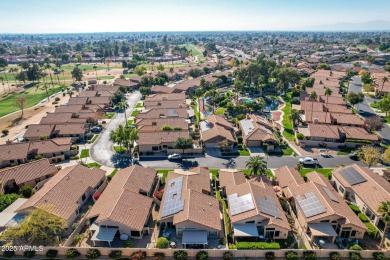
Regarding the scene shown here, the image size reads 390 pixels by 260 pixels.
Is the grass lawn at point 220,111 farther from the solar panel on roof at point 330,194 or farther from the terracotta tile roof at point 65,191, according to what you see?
the solar panel on roof at point 330,194

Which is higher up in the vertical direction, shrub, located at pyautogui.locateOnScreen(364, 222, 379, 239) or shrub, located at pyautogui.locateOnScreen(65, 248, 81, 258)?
shrub, located at pyautogui.locateOnScreen(65, 248, 81, 258)

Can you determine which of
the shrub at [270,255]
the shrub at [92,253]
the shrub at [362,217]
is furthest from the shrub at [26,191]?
the shrub at [362,217]

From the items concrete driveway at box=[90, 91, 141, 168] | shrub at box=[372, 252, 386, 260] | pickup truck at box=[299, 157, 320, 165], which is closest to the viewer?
shrub at box=[372, 252, 386, 260]

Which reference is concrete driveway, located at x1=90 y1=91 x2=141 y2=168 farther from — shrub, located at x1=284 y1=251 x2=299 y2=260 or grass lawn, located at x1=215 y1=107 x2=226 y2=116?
shrub, located at x1=284 y1=251 x2=299 y2=260

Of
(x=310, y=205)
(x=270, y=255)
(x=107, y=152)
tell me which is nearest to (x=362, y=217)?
(x=310, y=205)

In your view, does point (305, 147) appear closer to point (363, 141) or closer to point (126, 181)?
A: point (363, 141)

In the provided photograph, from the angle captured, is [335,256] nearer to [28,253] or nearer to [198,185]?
[198,185]

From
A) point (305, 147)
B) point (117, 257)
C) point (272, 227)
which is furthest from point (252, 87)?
point (117, 257)

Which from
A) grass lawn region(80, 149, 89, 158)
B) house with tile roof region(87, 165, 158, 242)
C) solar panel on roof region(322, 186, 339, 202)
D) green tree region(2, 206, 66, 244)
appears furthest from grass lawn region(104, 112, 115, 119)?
solar panel on roof region(322, 186, 339, 202)
